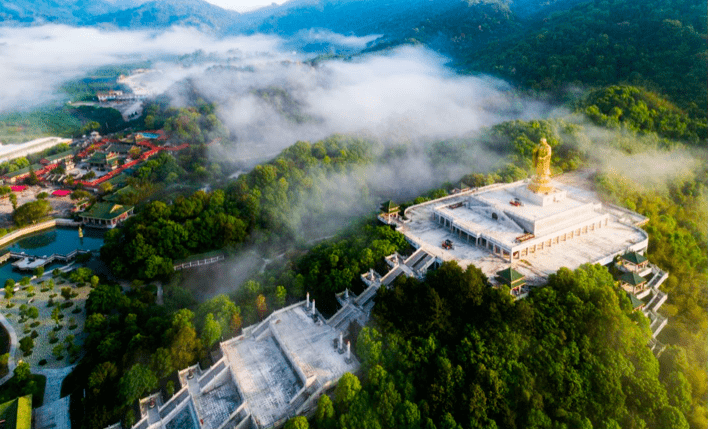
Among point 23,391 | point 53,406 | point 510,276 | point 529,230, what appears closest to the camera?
point 510,276

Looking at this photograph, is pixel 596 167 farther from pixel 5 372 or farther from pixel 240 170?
pixel 5 372

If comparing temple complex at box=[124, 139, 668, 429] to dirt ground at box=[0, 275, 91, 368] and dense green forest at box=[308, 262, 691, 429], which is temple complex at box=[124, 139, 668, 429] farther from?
dirt ground at box=[0, 275, 91, 368]

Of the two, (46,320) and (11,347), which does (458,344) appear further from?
(46,320)

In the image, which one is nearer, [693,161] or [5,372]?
[5,372]

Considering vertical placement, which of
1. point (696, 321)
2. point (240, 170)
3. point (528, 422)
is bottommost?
point (240, 170)

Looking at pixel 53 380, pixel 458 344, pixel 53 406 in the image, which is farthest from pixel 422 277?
pixel 53 380

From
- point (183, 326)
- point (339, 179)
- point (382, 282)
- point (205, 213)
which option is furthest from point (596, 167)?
point (183, 326)

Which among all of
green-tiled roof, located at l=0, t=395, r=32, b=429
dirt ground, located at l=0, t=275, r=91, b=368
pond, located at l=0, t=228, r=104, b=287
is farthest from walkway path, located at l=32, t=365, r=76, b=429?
pond, located at l=0, t=228, r=104, b=287
